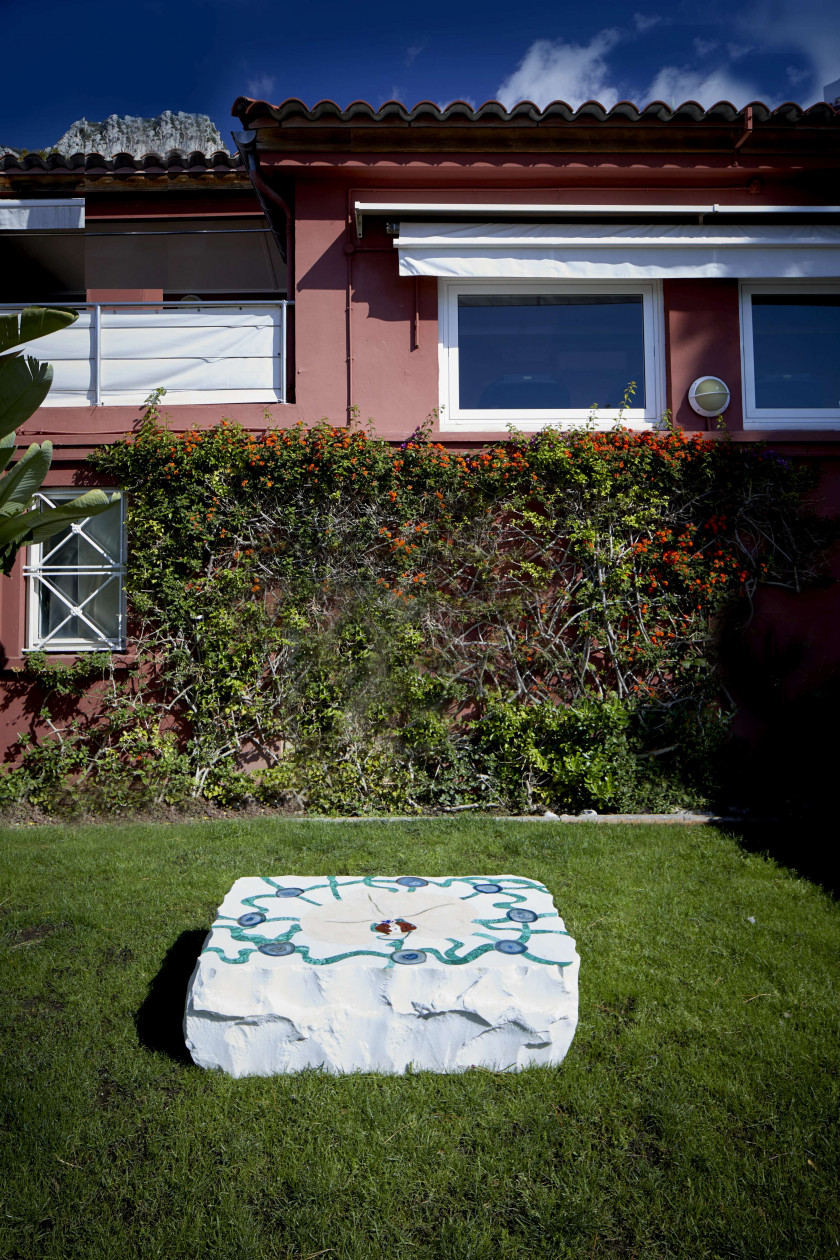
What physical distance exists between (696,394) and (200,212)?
6473 millimetres

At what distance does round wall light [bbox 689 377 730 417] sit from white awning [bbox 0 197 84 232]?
673cm

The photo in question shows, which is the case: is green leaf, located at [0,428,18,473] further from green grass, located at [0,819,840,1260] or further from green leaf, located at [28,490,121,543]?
green grass, located at [0,819,840,1260]

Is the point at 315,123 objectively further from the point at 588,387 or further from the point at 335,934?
the point at 335,934

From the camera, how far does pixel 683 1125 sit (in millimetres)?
2873

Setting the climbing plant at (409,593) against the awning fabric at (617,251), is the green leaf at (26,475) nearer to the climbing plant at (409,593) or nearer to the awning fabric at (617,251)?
the climbing plant at (409,593)

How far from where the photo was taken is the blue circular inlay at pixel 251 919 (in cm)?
336

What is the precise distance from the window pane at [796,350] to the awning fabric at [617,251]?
50 cm

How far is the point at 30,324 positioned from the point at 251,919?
3.84m

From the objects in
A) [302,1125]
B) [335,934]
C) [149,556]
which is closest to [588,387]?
[149,556]

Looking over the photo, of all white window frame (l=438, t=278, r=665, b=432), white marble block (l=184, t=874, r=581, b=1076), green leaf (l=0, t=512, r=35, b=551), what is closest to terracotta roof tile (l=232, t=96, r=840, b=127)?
white window frame (l=438, t=278, r=665, b=432)

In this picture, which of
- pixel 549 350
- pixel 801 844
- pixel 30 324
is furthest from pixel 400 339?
pixel 801 844

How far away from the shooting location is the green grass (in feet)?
8.02

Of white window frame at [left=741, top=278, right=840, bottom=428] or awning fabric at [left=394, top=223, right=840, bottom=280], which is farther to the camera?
white window frame at [left=741, top=278, right=840, bottom=428]

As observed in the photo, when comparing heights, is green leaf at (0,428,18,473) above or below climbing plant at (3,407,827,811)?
above
